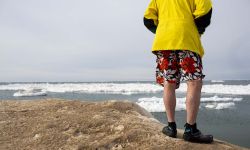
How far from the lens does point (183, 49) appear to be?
3535 mm

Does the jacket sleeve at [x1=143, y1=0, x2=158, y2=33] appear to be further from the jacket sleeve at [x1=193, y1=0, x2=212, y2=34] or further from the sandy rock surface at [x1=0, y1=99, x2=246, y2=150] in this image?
the sandy rock surface at [x1=0, y1=99, x2=246, y2=150]

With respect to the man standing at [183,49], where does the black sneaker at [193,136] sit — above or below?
below

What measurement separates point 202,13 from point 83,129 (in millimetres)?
1994

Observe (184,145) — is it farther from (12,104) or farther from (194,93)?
(12,104)

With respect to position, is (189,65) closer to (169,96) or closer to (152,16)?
(169,96)

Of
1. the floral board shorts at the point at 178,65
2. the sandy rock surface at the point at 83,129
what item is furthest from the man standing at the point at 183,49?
the sandy rock surface at the point at 83,129

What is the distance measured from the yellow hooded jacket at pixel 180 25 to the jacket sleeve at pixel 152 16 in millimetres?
136

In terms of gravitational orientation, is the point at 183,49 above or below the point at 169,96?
above

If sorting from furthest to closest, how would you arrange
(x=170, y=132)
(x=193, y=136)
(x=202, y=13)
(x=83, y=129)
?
(x=83, y=129) < (x=170, y=132) < (x=193, y=136) < (x=202, y=13)

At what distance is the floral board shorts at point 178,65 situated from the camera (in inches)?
140

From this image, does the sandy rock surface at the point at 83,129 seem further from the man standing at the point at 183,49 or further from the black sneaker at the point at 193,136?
the man standing at the point at 183,49

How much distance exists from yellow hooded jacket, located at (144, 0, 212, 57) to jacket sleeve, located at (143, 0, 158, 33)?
0.14 meters

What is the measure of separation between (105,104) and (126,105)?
13.2 inches

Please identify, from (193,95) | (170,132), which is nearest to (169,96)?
(193,95)
